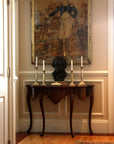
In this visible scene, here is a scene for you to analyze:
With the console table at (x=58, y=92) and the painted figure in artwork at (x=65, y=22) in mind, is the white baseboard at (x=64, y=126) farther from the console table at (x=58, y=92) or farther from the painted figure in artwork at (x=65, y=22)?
the painted figure in artwork at (x=65, y=22)

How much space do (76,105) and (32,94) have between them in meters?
0.75

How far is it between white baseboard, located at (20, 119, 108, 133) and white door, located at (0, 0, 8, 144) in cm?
184

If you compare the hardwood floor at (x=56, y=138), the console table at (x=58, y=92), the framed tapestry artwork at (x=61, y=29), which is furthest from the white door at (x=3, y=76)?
the framed tapestry artwork at (x=61, y=29)

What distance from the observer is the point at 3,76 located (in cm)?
270

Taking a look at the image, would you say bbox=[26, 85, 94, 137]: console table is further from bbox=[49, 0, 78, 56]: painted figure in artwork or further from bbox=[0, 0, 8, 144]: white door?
bbox=[0, 0, 8, 144]: white door

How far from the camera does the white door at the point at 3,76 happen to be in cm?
264

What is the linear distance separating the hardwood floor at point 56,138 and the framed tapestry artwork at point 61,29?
117 centimetres

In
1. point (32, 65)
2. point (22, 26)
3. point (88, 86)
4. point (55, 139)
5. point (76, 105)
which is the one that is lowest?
point (55, 139)

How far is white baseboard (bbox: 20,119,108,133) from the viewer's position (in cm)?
441

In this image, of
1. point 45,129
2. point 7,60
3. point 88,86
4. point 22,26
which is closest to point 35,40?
point 22,26

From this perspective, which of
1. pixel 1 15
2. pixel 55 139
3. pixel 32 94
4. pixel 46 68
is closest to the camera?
pixel 1 15

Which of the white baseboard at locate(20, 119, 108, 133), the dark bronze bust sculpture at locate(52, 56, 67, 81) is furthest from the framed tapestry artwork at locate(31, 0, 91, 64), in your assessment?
the white baseboard at locate(20, 119, 108, 133)

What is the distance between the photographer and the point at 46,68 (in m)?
4.54

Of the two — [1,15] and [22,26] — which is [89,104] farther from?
[1,15]
